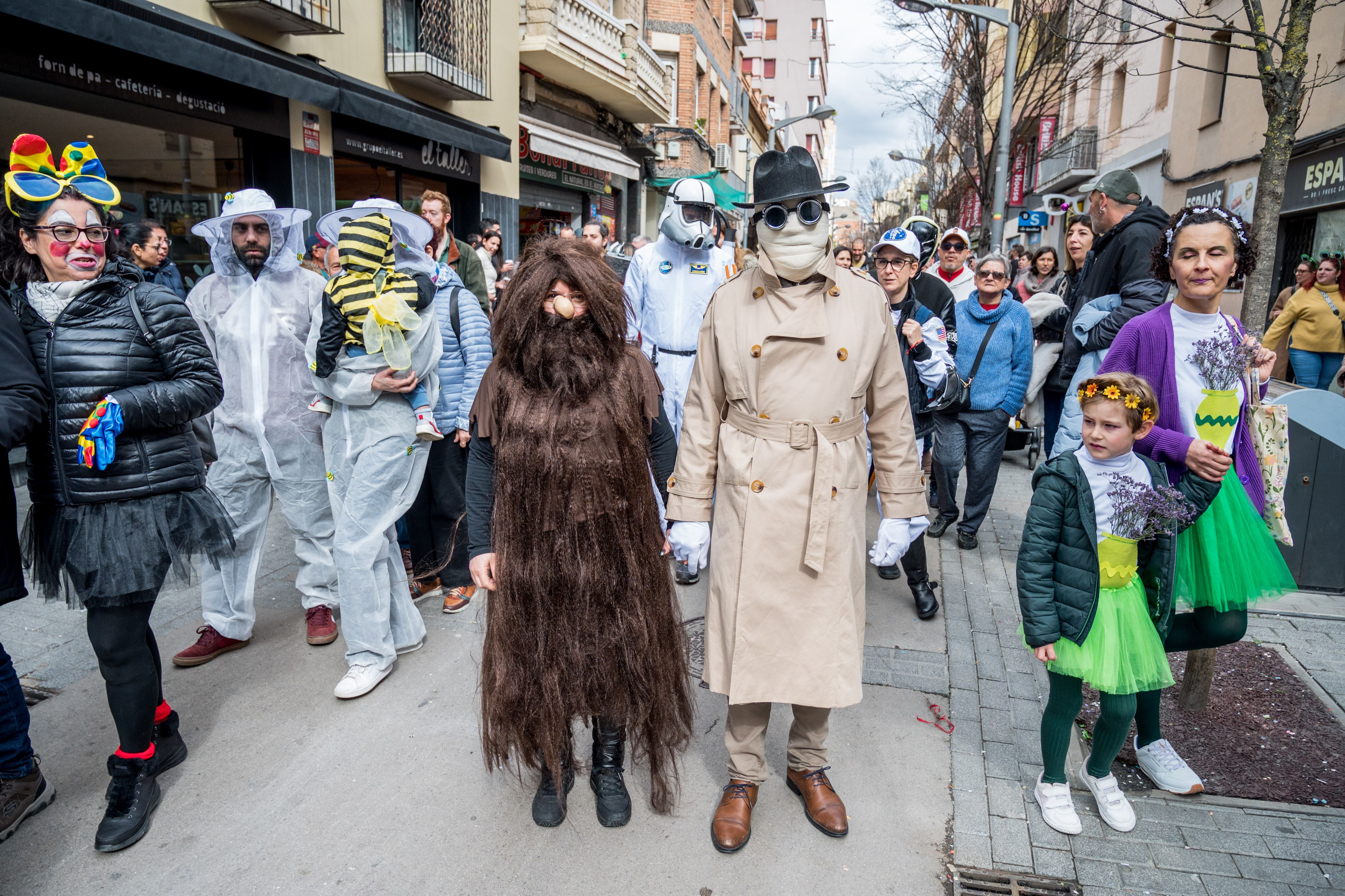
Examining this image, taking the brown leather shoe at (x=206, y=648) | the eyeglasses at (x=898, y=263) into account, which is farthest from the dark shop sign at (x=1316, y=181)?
the brown leather shoe at (x=206, y=648)

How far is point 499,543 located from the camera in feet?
8.64

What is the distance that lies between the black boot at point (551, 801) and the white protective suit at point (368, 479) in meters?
1.28

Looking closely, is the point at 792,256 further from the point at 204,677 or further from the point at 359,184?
the point at 359,184

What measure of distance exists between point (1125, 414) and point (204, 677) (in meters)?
3.93

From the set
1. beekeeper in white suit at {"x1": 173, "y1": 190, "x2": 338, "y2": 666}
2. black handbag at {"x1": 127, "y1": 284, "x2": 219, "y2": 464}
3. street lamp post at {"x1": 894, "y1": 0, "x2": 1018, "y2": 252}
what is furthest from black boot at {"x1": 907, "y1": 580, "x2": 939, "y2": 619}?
street lamp post at {"x1": 894, "y1": 0, "x2": 1018, "y2": 252}

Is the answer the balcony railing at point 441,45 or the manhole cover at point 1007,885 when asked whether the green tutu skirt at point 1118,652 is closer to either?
the manhole cover at point 1007,885

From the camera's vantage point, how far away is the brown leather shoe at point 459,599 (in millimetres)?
4617

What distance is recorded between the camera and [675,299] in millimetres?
5082

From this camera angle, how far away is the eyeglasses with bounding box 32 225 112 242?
2746 millimetres

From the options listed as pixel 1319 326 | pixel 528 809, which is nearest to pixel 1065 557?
pixel 528 809

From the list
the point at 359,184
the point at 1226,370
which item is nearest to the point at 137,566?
the point at 1226,370

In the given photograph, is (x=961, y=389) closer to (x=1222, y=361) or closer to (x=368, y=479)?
(x=1222, y=361)

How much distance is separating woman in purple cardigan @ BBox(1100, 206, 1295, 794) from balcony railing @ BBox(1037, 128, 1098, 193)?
24.4 metres

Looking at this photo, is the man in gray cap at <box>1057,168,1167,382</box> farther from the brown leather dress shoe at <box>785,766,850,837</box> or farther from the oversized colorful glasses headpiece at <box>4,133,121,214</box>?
the oversized colorful glasses headpiece at <box>4,133,121,214</box>
